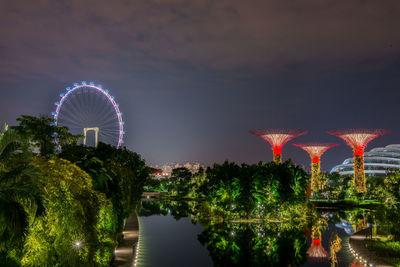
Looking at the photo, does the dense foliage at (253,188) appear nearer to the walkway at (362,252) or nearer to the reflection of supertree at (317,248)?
the reflection of supertree at (317,248)

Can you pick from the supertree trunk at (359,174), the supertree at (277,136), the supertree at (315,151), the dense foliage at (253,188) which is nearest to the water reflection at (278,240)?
the dense foliage at (253,188)

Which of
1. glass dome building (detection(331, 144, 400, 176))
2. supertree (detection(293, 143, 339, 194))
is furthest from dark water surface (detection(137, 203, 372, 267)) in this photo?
glass dome building (detection(331, 144, 400, 176))

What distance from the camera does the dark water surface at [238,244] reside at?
18.5 meters

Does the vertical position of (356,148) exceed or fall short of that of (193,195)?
it exceeds it

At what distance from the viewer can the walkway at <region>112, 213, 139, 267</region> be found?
16.4 metres

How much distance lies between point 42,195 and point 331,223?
2922 cm

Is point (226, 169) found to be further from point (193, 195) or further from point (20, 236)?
point (193, 195)

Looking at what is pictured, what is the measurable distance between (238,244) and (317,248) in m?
4.27

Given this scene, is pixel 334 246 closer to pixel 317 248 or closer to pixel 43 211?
pixel 317 248

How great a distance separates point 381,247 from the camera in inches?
771

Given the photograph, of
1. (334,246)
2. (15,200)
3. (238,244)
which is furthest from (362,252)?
(15,200)

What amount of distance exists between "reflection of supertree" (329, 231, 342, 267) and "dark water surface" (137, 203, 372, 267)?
5.4 inches

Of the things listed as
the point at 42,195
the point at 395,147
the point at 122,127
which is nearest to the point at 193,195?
the point at 122,127

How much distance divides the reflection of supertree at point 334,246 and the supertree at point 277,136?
3219 cm
